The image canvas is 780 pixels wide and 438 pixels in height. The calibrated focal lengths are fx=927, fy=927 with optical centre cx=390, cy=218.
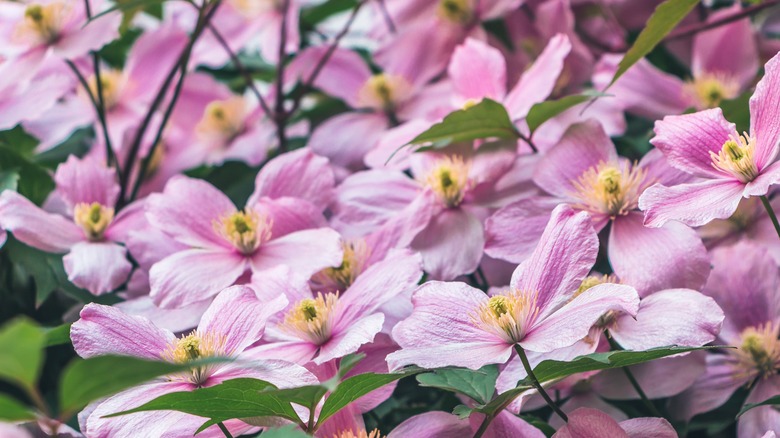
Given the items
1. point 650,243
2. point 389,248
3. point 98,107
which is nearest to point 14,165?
point 98,107

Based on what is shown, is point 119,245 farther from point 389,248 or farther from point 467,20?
point 467,20

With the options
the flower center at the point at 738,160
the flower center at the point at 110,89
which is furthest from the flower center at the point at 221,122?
the flower center at the point at 738,160

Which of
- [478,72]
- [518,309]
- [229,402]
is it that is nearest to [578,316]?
[518,309]

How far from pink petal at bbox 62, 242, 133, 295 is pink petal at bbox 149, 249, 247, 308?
31 mm

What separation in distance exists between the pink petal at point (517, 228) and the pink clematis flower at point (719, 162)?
3.0 inches

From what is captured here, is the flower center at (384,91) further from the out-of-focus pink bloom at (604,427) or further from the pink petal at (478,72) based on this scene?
the out-of-focus pink bloom at (604,427)

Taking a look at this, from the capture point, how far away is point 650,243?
446mm

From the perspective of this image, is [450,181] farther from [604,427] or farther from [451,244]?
[604,427]

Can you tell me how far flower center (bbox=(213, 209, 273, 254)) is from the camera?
1.60 ft

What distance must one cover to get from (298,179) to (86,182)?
0.13 metres

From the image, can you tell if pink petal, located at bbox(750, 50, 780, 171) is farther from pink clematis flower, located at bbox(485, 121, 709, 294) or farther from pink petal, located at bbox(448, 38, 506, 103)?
pink petal, located at bbox(448, 38, 506, 103)

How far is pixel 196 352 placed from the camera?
1.25ft

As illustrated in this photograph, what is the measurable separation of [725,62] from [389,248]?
0.28 metres

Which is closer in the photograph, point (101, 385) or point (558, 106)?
point (101, 385)
